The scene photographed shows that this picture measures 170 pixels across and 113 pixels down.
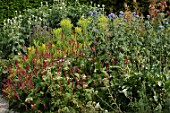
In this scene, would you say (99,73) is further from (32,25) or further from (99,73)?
(32,25)

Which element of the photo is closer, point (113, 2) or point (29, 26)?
point (29, 26)

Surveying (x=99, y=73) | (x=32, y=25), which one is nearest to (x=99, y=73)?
(x=99, y=73)

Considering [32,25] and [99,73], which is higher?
[32,25]

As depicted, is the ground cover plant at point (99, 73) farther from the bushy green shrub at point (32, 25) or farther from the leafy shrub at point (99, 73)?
the bushy green shrub at point (32, 25)

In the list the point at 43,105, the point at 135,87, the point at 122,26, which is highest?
the point at 122,26

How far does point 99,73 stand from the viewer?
5.49 m

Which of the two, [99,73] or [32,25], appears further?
[32,25]

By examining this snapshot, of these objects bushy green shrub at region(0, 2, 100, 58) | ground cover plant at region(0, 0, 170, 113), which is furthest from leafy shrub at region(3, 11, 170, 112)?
bushy green shrub at region(0, 2, 100, 58)

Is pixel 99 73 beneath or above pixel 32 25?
beneath

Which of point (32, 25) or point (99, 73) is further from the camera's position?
point (32, 25)

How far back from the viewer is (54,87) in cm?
519

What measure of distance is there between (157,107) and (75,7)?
4053 millimetres

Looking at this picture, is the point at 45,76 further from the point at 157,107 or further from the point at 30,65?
the point at 157,107

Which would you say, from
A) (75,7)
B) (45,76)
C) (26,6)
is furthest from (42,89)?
(26,6)
